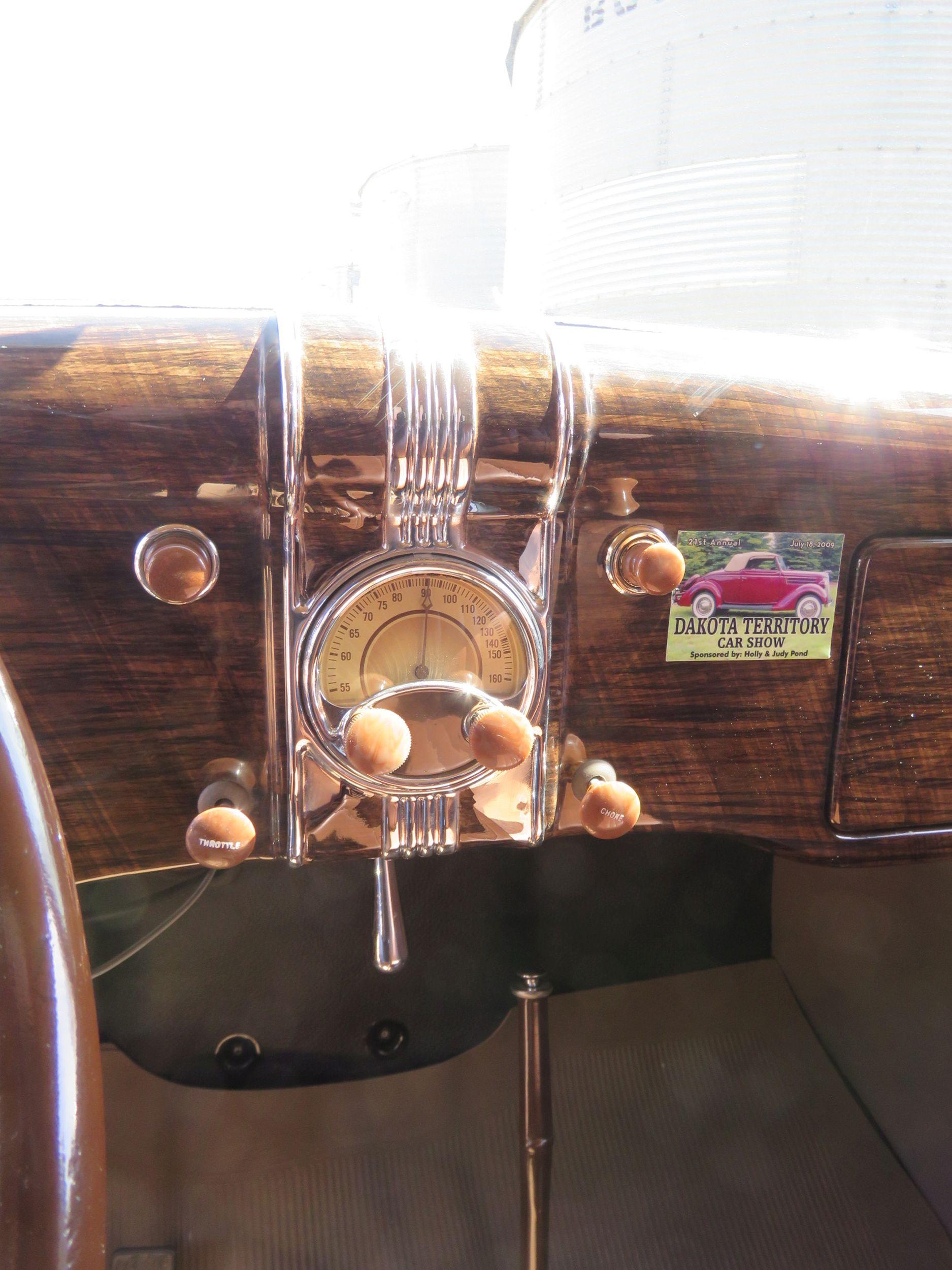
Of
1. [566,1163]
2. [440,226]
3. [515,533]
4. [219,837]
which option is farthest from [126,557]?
[440,226]

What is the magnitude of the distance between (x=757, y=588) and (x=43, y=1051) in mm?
809

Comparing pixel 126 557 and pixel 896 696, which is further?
pixel 896 696

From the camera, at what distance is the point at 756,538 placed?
3.19ft

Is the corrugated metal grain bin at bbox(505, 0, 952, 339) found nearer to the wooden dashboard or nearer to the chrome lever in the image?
the wooden dashboard

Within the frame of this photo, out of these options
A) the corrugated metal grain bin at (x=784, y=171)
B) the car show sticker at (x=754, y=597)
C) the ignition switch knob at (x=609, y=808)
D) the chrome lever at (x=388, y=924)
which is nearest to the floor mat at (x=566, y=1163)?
the chrome lever at (x=388, y=924)

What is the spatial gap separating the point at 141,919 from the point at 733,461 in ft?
4.23

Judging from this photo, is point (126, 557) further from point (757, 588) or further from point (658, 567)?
point (757, 588)

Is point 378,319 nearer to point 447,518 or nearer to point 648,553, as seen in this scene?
point 447,518

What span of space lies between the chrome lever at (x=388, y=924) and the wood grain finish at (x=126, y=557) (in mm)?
246

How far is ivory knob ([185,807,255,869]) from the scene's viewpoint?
2.62 ft

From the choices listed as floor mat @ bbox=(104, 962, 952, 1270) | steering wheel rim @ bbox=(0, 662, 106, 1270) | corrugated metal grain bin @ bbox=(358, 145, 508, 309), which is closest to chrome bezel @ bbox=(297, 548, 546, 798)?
steering wheel rim @ bbox=(0, 662, 106, 1270)

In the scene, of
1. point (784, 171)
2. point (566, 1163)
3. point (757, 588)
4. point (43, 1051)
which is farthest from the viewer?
point (784, 171)

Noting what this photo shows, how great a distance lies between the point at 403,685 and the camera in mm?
867

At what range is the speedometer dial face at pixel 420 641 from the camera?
34.5 inches
